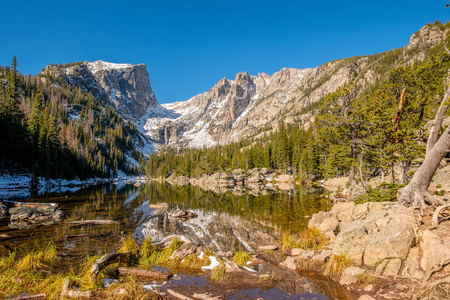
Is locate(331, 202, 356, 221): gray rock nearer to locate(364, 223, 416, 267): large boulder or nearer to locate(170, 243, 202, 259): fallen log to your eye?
locate(364, 223, 416, 267): large boulder

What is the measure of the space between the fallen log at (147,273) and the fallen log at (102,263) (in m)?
0.56

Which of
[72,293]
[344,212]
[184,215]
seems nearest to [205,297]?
[72,293]

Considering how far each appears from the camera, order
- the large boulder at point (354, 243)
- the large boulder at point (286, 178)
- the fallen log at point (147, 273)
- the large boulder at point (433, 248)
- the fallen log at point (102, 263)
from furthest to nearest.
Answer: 1. the large boulder at point (286, 178)
2. the large boulder at point (354, 243)
3. the fallen log at point (147, 273)
4. the fallen log at point (102, 263)
5. the large boulder at point (433, 248)

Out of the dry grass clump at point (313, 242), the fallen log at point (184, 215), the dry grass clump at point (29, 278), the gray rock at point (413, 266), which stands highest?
the gray rock at point (413, 266)

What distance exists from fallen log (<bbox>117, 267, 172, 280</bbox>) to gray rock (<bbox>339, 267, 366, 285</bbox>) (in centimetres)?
685

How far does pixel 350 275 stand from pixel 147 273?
798cm

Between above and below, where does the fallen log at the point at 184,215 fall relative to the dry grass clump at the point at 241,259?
below

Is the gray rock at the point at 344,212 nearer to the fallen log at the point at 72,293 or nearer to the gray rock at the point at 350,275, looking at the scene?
the gray rock at the point at 350,275

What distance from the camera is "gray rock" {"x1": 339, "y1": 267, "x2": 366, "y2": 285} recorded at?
26.6ft

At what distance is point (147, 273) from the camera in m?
9.05

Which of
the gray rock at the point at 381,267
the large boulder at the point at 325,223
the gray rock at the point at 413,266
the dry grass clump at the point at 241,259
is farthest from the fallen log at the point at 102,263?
the large boulder at the point at 325,223

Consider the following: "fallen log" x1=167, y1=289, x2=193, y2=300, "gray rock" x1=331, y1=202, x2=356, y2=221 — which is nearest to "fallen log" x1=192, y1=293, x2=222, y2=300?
"fallen log" x1=167, y1=289, x2=193, y2=300

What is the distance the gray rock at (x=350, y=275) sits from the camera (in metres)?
8.10

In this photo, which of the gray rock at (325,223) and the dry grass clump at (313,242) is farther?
the gray rock at (325,223)
